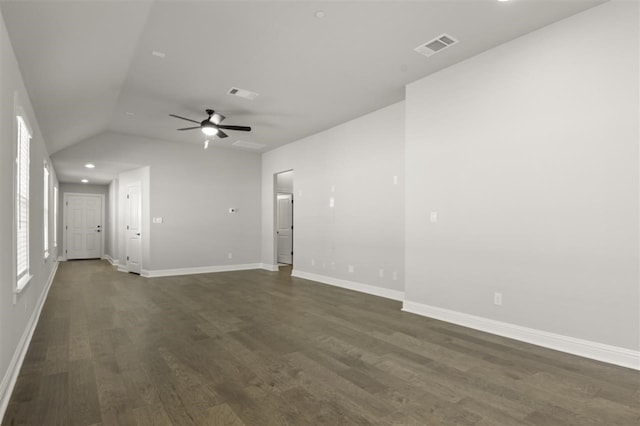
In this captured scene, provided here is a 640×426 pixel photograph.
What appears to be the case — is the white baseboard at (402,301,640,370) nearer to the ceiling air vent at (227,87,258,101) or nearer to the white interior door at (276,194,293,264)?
the ceiling air vent at (227,87,258,101)

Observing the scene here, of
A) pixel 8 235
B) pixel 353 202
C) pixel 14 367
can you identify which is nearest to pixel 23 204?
pixel 8 235

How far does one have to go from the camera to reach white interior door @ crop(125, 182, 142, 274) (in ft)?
27.1

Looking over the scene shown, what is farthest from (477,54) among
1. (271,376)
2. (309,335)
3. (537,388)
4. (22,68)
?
(22,68)

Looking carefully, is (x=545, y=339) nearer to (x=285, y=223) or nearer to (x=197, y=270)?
(x=197, y=270)

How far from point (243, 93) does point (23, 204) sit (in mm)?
3089

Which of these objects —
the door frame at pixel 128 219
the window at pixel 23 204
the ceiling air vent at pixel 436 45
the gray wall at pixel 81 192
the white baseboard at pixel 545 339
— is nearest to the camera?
the white baseboard at pixel 545 339

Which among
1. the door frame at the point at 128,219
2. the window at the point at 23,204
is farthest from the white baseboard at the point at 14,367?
the door frame at the point at 128,219

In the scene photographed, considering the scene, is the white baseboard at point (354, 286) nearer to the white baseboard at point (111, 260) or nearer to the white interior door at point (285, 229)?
the white interior door at point (285, 229)

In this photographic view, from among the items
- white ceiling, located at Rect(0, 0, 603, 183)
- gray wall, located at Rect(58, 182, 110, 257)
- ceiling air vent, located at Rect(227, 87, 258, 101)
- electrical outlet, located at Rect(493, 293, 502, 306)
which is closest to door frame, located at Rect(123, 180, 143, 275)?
white ceiling, located at Rect(0, 0, 603, 183)

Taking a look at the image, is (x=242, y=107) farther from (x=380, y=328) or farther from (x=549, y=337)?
(x=549, y=337)

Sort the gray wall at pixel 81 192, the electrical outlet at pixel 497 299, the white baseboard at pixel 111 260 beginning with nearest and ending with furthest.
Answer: the electrical outlet at pixel 497 299 < the white baseboard at pixel 111 260 < the gray wall at pixel 81 192

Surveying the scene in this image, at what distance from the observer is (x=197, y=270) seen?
8.39m

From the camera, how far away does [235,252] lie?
9.05 meters

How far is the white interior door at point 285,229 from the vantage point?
1067 cm
